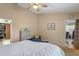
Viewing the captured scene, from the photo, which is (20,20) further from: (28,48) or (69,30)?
(69,30)

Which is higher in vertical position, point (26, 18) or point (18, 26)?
point (26, 18)

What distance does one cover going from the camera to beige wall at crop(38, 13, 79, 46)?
166cm

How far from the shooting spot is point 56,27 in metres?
1.70

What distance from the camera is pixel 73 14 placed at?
5.24 ft

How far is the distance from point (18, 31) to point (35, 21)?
0.31 m

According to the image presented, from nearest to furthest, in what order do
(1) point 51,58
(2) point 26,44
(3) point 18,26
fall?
(1) point 51,58, (2) point 26,44, (3) point 18,26

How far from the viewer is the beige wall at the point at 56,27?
1.66 meters

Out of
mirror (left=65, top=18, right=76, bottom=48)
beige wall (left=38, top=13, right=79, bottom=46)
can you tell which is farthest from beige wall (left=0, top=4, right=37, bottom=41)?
mirror (left=65, top=18, right=76, bottom=48)

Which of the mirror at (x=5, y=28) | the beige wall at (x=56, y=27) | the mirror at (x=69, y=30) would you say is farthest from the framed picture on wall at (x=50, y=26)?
the mirror at (x=5, y=28)

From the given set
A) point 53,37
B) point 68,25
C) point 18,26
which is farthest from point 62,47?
point 18,26

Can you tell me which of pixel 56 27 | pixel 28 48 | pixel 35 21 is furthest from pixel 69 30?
pixel 28 48

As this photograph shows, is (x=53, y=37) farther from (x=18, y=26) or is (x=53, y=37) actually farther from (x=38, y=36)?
(x=18, y=26)

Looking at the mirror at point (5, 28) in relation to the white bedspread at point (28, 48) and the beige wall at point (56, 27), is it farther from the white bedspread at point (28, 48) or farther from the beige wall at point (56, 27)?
the beige wall at point (56, 27)

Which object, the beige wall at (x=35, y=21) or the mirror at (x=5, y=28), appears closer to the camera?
the mirror at (x=5, y=28)
